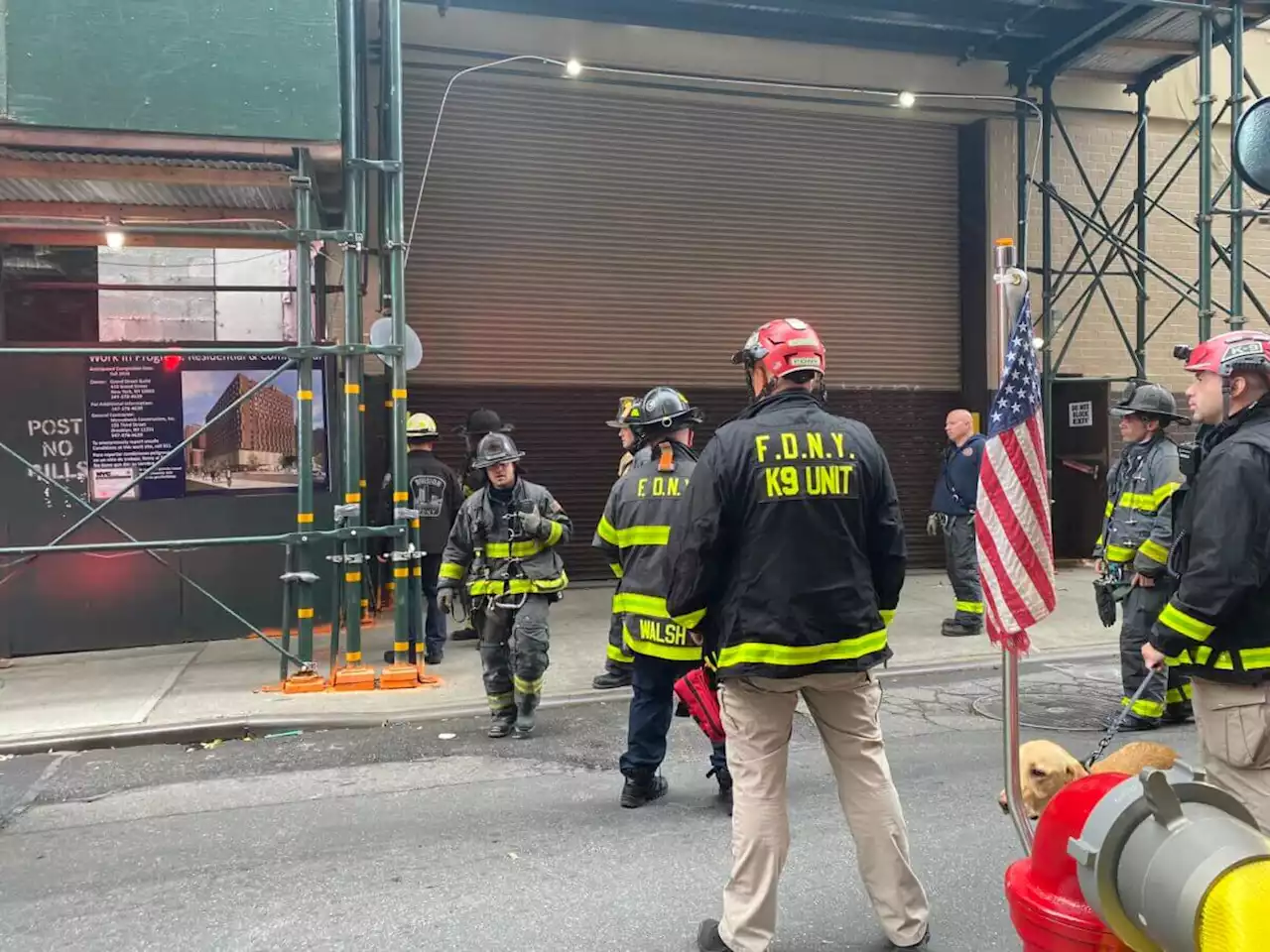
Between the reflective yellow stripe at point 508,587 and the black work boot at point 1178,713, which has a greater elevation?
the reflective yellow stripe at point 508,587

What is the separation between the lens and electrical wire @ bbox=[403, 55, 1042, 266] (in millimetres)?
10312

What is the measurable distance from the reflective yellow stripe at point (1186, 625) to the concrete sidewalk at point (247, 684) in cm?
447

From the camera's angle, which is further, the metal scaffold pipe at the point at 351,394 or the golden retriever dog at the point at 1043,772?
the metal scaffold pipe at the point at 351,394

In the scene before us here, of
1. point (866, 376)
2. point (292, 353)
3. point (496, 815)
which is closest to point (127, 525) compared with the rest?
point (292, 353)

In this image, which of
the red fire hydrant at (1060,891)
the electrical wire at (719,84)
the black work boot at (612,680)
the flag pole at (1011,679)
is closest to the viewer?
the red fire hydrant at (1060,891)

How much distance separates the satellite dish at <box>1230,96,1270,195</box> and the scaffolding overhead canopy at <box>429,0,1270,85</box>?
23.6 ft

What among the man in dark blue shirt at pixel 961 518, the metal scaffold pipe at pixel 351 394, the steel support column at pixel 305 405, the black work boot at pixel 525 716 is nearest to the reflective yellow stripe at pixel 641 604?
the black work boot at pixel 525 716

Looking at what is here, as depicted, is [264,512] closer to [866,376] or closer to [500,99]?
[500,99]

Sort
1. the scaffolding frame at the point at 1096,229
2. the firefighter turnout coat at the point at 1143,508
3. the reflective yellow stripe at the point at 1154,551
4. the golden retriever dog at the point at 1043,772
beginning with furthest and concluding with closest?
1. the scaffolding frame at the point at 1096,229
2. the firefighter turnout coat at the point at 1143,508
3. the reflective yellow stripe at the point at 1154,551
4. the golden retriever dog at the point at 1043,772

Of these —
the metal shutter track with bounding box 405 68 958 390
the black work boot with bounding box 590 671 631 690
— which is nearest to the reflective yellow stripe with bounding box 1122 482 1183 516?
the black work boot with bounding box 590 671 631 690

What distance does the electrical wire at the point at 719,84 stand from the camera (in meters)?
10.3

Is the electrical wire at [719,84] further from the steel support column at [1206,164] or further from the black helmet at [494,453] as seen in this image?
the black helmet at [494,453]

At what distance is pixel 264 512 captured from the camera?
29.4 ft

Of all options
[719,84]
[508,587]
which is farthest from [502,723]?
[719,84]
